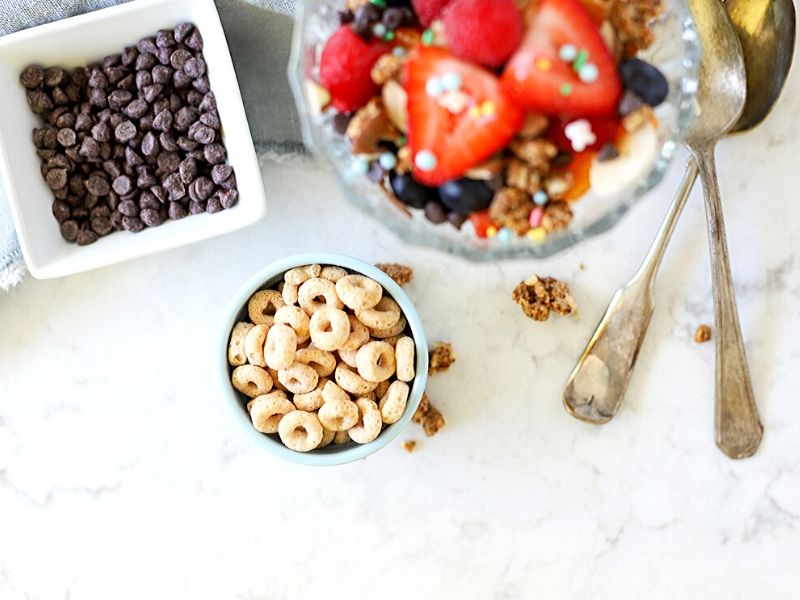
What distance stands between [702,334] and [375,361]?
42 centimetres

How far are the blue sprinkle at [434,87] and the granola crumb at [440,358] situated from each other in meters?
0.43

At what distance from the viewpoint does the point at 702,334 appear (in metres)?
1.14

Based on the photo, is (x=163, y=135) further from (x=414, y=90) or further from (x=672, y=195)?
(x=672, y=195)

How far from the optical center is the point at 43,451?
3.89ft

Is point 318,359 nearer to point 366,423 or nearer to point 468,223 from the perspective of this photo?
point 366,423

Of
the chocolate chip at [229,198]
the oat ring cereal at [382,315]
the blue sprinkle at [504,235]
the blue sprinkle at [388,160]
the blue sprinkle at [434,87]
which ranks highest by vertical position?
the blue sprinkle at [434,87]

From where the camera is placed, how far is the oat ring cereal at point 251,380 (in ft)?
3.46

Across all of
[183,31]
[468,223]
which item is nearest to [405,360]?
[468,223]

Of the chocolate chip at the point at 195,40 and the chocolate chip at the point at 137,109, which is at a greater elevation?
the chocolate chip at the point at 195,40

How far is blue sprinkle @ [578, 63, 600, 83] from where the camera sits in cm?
76

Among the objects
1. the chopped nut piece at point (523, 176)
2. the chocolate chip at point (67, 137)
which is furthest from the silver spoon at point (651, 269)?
the chocolate chip at point (67, 137)

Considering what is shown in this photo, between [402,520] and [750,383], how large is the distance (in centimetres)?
47

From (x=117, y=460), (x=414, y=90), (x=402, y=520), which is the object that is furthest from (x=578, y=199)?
(x=117, y=460)

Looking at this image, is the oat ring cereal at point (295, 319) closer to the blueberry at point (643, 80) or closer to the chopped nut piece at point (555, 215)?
the chopped nut piece at point (555, 215)
